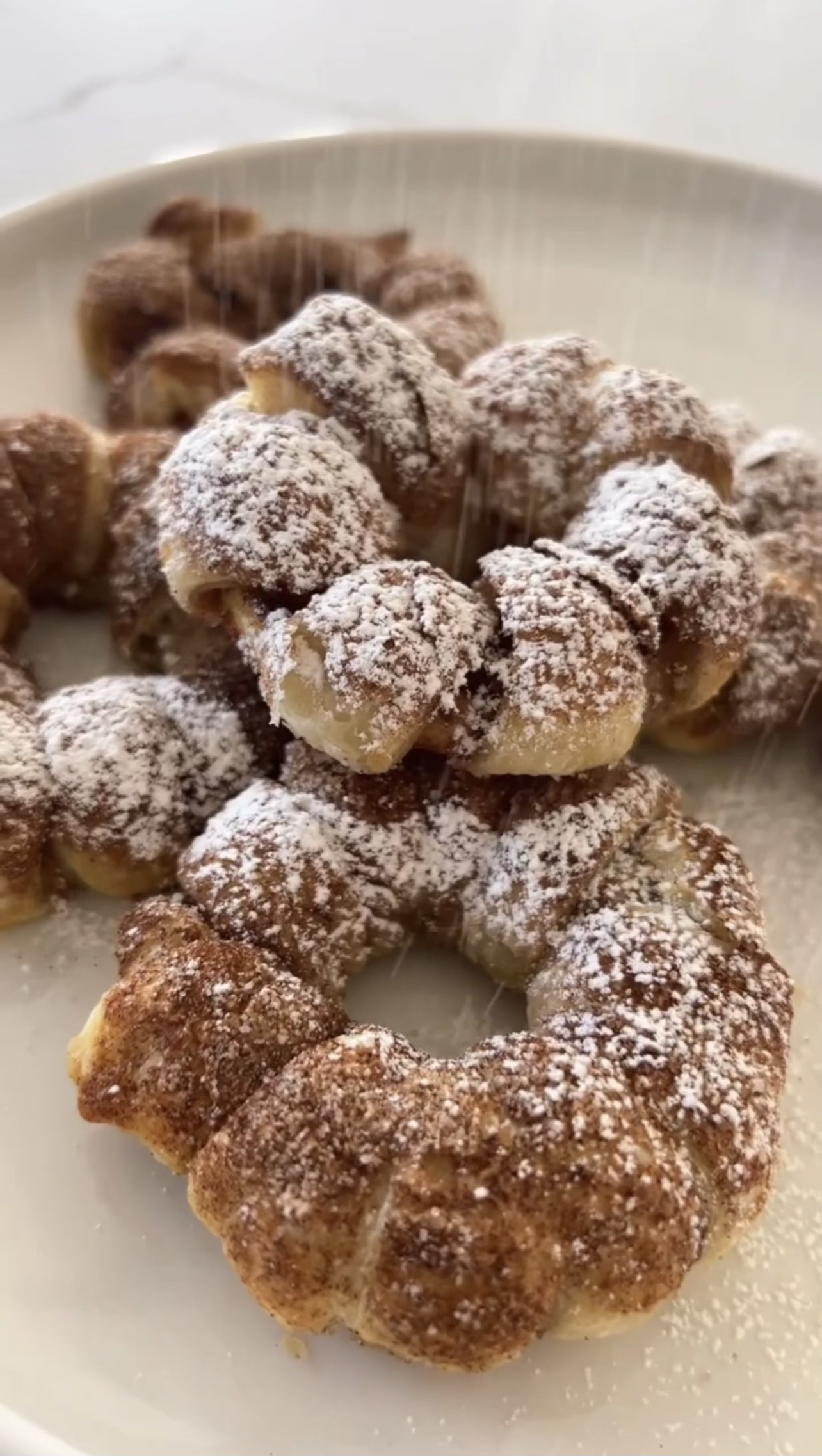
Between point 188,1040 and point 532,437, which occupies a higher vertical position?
point 532,437

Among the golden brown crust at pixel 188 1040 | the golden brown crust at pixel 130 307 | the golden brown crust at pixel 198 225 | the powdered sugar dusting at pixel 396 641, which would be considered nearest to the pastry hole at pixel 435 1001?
the golden brown crust at pixel 188 1040

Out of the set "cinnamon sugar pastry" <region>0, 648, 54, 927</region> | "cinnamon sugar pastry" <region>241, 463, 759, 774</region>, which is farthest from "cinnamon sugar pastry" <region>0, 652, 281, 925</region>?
"cinnamon sugar pastry" <region>241, 463, 759, 774</region>

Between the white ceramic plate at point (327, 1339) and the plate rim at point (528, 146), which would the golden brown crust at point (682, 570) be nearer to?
the white ceramic plate at point (327, 1339)

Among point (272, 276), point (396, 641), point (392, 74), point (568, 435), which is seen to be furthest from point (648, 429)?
point (392, 74)

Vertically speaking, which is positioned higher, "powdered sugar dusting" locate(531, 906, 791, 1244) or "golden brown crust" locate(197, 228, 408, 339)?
"golden brown crust" locate(197, 228, 408, 339)

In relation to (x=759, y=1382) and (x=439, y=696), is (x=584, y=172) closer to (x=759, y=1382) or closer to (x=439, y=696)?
(x=439, y=696)

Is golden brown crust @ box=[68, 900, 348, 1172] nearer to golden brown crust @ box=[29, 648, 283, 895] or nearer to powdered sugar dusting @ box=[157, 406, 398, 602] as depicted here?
golden brown crust @ box=[29, 648, 283, 895]

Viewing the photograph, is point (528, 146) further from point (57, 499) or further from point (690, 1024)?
point (690, 1024)
